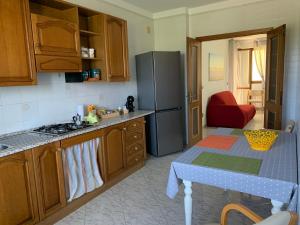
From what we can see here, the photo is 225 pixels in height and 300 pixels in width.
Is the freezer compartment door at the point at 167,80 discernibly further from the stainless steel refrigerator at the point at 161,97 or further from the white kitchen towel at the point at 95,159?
the white kitchen towel at the point at 95,159

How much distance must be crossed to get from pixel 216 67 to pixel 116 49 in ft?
13.5

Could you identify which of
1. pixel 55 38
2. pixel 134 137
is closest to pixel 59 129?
pixel 55 38

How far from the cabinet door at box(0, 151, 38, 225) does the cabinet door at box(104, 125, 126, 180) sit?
931 mm

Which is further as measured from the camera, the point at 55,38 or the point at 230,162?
the point at 55,38

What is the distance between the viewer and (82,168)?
2.45 metres

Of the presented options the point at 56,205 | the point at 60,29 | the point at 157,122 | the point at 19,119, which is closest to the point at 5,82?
the point at 19,119

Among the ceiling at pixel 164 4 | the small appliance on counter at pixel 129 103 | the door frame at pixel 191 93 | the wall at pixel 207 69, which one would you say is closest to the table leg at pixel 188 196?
the small appliance on counter at pixel 129 103

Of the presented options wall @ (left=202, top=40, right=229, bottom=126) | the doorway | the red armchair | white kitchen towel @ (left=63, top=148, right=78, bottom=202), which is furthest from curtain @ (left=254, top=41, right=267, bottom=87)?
white kitchen towel @ (left=63, top=148, right=78, bottom=202)

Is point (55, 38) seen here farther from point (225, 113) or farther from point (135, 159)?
point (225, 113)

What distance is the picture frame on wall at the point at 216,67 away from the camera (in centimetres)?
617

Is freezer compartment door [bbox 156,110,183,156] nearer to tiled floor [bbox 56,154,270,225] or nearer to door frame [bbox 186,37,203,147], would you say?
door frame [bbox 186,37,203,147]

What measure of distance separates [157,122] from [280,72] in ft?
6.33

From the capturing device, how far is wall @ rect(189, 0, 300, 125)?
11.1 ft

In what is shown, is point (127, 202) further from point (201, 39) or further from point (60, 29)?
point (201, 39)
